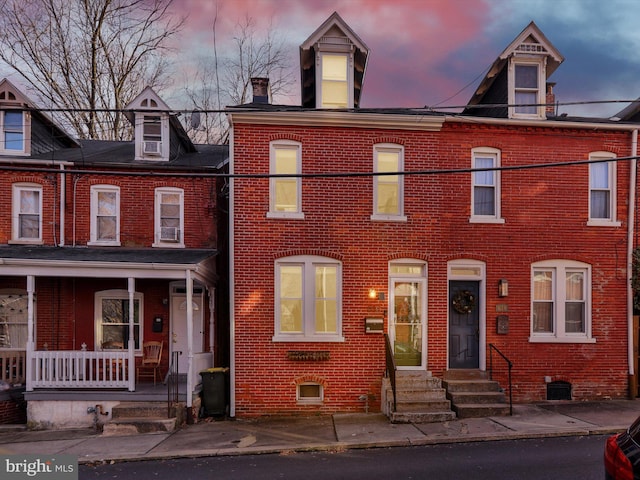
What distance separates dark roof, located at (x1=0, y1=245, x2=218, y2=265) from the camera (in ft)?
33.5

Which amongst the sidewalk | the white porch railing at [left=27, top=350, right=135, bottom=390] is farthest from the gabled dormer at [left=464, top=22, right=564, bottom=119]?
the white porch railing at [left=27, top=350, right=135, bottom=390]

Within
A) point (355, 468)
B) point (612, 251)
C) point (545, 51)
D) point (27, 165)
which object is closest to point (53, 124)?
point (27, 165)

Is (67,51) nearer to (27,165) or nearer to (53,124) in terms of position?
(53,124)

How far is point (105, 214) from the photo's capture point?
1220cm

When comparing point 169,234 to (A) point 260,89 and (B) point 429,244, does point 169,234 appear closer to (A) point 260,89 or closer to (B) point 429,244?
(A) point 260,89

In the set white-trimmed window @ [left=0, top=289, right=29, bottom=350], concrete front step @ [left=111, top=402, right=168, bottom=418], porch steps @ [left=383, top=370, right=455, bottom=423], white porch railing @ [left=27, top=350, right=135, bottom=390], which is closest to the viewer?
porch steps @ [left=383, top=370, right=455, bottom=423]

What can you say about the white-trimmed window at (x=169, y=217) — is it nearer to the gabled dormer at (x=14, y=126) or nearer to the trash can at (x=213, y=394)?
the trash can at (x=213, y=394)

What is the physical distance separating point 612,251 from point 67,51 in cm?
2495

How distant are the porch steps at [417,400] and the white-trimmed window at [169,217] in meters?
7.20

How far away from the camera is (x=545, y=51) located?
1111 centimetres

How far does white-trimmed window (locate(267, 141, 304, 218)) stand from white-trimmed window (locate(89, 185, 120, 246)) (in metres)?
5.12

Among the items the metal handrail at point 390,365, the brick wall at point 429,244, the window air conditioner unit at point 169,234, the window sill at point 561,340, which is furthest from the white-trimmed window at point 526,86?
the window air conditioner unit at point 169,234

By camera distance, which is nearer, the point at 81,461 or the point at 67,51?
the point at 81,461

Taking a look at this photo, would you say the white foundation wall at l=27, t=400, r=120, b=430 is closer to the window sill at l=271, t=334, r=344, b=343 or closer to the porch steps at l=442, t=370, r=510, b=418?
the window sill at l=271, t=334, r=344, b=343
